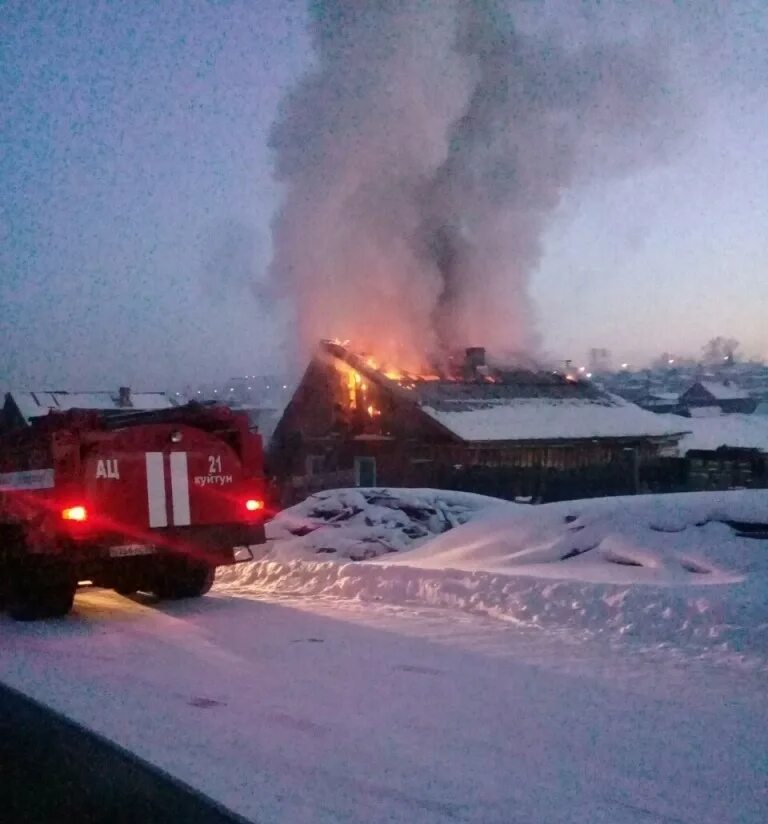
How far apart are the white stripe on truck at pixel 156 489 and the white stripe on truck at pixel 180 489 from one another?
11 centimetres

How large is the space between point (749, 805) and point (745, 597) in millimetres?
3712

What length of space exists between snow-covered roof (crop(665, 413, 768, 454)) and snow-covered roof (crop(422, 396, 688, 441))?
298 inches

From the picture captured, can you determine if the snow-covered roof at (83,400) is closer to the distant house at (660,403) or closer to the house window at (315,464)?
the house window at (315,464)

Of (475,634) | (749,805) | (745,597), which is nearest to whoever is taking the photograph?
(749,805)

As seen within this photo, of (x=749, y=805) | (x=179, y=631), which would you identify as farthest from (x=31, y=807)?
(x=179, y=631)

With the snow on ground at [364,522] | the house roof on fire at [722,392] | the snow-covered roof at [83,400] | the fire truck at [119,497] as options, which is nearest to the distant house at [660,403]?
the house roof on fire at [722,392]

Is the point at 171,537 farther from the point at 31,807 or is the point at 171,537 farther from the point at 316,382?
the point at 316,382

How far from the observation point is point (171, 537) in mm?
10555

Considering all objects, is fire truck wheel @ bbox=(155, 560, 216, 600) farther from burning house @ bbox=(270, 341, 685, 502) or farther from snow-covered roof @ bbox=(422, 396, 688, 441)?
snow-covered roof @ bbox=(422, 396, 688, 441)

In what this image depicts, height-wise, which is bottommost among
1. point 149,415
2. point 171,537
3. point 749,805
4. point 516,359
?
point 749,805

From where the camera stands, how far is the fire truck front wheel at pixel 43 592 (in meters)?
10.4

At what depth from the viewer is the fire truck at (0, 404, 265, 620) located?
10031 mm

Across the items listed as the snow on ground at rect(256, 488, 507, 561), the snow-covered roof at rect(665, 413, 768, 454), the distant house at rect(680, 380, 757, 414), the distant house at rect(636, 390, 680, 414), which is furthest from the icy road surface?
the distant house at rect(680, 380, 757, 414)

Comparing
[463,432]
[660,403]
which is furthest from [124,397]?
[660,403]
